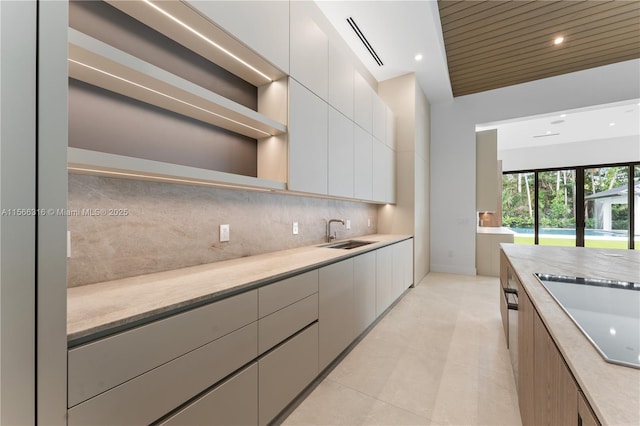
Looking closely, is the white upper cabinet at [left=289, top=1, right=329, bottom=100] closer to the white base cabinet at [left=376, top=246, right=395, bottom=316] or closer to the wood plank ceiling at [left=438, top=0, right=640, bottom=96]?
the white base cabinet at [left=376, top=246, right=395, bottom=316]

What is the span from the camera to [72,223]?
1.11m

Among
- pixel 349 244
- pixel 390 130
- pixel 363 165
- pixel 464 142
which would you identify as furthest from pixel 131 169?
pixel 464 142

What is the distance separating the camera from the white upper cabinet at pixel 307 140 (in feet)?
6.38

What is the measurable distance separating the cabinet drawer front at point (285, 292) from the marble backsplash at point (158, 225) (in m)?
0.56

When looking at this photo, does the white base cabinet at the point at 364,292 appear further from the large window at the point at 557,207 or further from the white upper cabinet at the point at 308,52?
the large window at the point at 557,207

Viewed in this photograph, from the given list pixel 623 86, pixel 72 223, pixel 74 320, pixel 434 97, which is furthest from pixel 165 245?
Answer: pixel 623 86

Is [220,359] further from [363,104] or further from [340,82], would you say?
[363,104]

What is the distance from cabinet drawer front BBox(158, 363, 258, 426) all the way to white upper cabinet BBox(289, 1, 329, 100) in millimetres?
1921

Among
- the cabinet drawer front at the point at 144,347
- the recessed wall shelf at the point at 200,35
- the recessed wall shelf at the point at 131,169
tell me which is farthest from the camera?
the recessed wall shelf at the point at 200,35

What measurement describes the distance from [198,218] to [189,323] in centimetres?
79

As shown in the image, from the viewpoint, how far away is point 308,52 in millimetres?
2105

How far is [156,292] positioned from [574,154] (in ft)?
29.6

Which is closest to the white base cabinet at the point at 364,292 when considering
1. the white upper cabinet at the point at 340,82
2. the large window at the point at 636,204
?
the white upper cabinet at the point at 340,82

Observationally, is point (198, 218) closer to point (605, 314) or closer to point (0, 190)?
point (0, 190)
